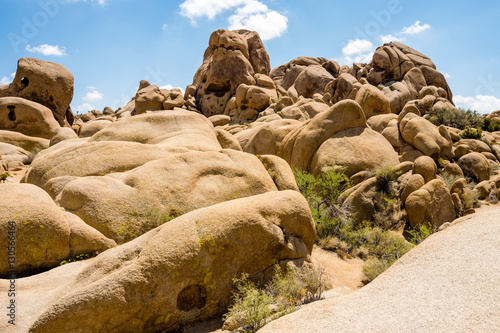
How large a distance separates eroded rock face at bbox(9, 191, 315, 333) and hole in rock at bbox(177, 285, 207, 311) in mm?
14

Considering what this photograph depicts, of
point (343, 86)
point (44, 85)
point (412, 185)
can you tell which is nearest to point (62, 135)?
point (44, 85)

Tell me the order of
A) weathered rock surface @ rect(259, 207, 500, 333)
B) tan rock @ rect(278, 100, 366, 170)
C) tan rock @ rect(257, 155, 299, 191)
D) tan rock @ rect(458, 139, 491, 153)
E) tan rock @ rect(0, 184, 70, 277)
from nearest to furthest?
weathered rock surface @ rect(259, 207, 500, 333), tan rock @ rect(0, 184, 70, 277), tan rock @ rect(257, 155, 299, 191), tan rock @ rect(278, 100, 366, 170), tan rock @ rect(458, 139, 491, 153)

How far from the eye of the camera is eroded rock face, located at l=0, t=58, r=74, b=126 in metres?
24.5

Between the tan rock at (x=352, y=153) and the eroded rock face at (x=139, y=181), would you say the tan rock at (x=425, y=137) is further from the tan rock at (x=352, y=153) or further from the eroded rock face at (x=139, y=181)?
the eroded rock face at (x=139, y=181)

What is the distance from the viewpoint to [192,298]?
4.91m

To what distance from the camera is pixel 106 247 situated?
19.5ft

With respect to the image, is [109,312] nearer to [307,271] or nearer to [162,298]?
[162,298]

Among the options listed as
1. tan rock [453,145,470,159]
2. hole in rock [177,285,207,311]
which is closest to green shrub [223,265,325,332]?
hole in rock [177,285,207,311]

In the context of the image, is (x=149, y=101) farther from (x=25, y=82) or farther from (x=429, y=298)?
(x=429, y=298)

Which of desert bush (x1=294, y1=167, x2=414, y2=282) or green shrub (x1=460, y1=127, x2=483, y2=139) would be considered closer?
desert bush (x1=294, y1=167, x2=414, y2=282)

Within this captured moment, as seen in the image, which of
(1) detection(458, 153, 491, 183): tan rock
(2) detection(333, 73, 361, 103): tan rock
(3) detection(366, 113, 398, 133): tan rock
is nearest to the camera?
(1) detection(458, 153, 491, 183): tan rock

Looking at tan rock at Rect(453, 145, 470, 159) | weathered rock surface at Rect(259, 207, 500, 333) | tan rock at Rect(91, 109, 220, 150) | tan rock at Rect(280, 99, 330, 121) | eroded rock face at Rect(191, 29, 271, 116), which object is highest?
eroded rock face at Rect(191, 29, 271, 116)

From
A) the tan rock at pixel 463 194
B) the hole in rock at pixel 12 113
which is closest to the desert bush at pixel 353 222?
the tan rock at pixel 463 194

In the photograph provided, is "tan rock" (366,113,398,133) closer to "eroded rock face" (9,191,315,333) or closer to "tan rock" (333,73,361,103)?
"eroded rock face" (9,191,315,333)
